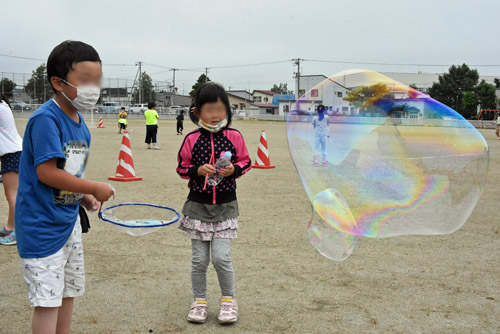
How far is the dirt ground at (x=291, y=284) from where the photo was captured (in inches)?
124

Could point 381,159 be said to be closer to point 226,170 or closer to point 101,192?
point 226,170

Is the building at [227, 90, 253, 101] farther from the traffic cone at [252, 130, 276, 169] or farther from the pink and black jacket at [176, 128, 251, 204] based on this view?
the pink and black jacket at [176, 128, 251, 204]

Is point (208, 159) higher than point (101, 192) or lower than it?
higher

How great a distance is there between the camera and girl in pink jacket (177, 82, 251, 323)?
312cm

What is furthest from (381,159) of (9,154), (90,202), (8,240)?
(8,240)

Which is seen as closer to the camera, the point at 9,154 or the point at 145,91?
the point at 9,154

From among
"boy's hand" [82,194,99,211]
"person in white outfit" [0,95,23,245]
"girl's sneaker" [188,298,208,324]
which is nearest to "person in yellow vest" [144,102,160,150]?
"person in white outfit" [0,95,23,245]

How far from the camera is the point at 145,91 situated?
304 feet

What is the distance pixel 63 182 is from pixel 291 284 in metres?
2.26

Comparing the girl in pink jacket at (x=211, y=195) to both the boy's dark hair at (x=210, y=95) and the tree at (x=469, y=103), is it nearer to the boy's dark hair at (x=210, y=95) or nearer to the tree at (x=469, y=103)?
the boy's dark hair at (x=210, y=95)

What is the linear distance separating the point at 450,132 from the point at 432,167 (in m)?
0.33

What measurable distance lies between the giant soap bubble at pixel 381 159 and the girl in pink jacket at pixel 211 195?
86 centimetres

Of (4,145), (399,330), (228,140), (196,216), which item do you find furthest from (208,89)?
(4,145)

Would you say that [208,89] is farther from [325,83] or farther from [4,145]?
[4,145]
